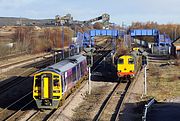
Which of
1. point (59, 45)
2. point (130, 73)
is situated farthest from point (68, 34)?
point (130, 73)

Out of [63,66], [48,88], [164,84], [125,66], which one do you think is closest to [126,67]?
[125,66]

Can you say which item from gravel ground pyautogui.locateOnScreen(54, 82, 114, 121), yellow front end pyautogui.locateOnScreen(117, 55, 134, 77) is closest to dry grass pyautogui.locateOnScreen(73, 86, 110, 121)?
gravel ground pyautogui.locateOnScreen(54, 82, 114, 121)

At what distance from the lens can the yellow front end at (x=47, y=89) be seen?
21.4m

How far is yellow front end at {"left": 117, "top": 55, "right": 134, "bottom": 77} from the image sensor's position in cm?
3250

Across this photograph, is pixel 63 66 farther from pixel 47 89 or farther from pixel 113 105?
pixel 113 105

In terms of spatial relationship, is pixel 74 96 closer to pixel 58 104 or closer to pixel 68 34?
pixel 58 104

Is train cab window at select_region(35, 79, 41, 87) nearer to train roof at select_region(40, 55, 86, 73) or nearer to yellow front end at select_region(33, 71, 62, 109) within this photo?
yellow front end at select_region(33, 71, 62, 109)

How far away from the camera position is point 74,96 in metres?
26.2

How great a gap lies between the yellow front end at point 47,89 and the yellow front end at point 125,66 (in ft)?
39.0

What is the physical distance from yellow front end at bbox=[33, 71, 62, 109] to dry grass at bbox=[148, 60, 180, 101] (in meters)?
7.29

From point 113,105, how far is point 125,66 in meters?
9.66

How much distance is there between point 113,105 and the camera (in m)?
23.4

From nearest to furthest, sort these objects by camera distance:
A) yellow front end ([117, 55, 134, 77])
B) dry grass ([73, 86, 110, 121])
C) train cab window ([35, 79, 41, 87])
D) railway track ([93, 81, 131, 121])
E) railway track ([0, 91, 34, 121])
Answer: railway track ([93, 81, 131, 121])
dry grass ([73, 86, 110, 121])
railway track ([0, 91, 34, 121])
train cab window ([35, 79, 41, 87])
yellow front end ([117, 55, 134, 77])

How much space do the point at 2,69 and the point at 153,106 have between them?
27515 millimetres
